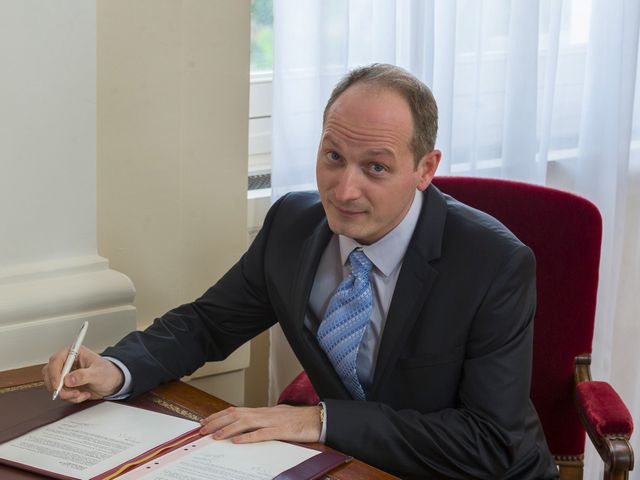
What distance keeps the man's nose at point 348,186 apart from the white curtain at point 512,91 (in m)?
0.80

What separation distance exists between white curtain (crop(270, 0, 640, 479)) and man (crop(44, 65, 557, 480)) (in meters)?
0.66

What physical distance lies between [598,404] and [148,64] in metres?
1.34

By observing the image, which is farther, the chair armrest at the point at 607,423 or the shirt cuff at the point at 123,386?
the chair armrest at the point at 607,423

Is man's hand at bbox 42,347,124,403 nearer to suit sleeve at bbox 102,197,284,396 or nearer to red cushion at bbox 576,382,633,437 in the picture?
suit sleeve at bbox 102,197,284,396

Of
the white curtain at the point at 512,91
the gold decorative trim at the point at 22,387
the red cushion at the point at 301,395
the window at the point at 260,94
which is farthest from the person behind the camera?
the window at the point at 260,94

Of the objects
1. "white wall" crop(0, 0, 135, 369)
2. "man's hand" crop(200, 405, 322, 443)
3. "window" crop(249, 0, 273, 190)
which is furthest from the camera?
"window" crop(249, 0, 273, 190)

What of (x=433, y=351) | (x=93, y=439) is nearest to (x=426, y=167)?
(x=433, y=351)

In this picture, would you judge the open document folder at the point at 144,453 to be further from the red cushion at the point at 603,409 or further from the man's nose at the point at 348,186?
the red cushion at the point at 603,409

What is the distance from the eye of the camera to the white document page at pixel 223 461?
1.77 meters

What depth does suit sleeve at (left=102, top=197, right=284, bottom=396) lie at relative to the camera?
2311 millimetres

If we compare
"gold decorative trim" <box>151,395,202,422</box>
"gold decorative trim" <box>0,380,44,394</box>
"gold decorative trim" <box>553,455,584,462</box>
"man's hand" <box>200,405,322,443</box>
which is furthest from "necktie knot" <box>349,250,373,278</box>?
"gold decorative trim" <box>553,455,584,462</box>

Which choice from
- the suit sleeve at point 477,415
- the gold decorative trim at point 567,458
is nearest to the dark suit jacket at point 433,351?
the suit sleeve at point 477,415

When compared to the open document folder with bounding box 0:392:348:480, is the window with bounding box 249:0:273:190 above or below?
above

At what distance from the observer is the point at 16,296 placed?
2354 millimetres
